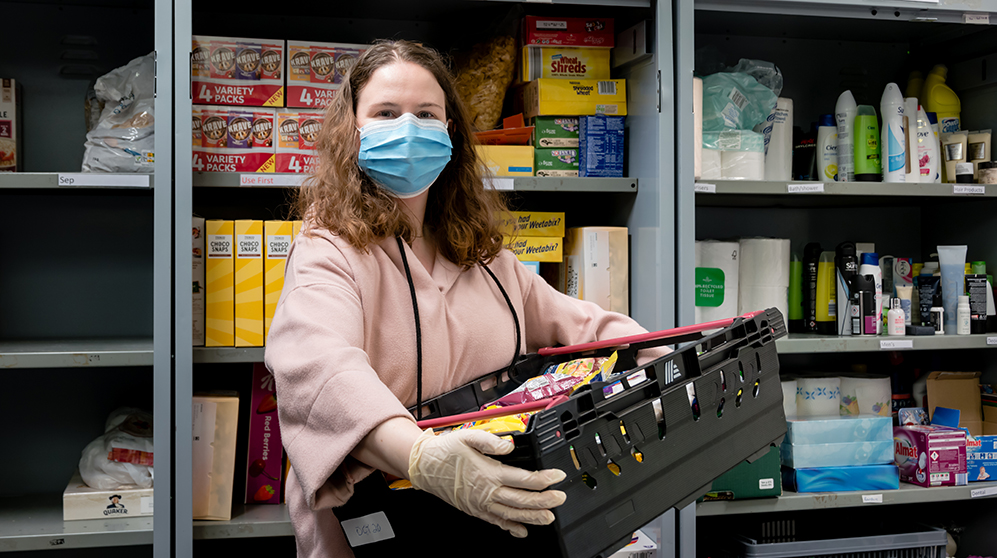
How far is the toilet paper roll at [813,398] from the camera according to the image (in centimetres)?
230

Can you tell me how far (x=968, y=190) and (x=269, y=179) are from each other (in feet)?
7.19

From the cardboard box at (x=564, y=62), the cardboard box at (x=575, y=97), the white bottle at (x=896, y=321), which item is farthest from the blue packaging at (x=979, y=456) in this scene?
the cardboard box at (x=564, y=62)

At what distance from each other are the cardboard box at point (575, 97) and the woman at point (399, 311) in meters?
0.59

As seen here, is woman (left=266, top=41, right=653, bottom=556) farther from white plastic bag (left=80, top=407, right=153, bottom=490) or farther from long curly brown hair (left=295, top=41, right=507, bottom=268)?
white plastic bag (left=80, top=407, right=153, bottom=490)

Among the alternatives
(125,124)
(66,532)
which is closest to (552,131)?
(125,124)

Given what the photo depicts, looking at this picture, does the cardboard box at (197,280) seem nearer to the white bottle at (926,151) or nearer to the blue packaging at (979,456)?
the white bottle at (926,151)

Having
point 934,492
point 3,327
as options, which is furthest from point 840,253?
point 3,327

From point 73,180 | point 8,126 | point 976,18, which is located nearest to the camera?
point 73,180

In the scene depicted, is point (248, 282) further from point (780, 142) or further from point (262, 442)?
point (780, 142)

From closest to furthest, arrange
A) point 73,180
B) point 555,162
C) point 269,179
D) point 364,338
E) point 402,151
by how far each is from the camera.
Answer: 1. point 364,338
2. point 402,151
3. point 73,180
4. point 269,179
5. point 555,162

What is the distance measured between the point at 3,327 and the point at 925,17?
309cm

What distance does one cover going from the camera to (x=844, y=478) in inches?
84.4

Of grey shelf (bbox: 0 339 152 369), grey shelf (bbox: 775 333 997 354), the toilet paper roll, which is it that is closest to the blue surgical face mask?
grey shelf (bbox: 0 339 152 369)

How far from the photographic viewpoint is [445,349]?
1257 millimetres
